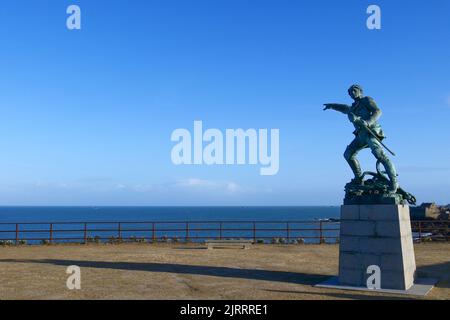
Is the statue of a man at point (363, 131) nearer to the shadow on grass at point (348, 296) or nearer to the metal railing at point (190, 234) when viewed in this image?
the shadow on grass at point (348, 296)

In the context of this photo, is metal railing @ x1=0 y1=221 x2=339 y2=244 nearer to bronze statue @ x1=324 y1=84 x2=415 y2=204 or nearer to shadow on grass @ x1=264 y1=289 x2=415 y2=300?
bronze statue @ x1=324 y1=84 x2=415 y2=204

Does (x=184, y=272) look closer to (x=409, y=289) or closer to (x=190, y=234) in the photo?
(x=409, y=289)

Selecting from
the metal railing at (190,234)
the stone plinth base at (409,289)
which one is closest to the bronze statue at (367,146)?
the stone plinth base at (409,289)

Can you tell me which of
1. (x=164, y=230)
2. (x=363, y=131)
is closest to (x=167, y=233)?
(x=164, y=230)

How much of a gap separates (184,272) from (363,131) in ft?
20.3

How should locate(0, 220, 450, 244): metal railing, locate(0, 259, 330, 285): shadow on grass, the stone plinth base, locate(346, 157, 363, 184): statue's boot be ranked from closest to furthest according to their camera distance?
1. the stone plinth base
2. locate(346, 157, 363, 184): statue's boot
3. locate(0, 259, 330, 285): shadow on grass
4. locate(0, 220, 450, 244): metal railing

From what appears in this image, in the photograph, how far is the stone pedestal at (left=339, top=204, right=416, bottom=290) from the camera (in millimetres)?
10461

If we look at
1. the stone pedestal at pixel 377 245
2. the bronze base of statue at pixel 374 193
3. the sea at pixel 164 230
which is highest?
the bronze base of statue at pixel 374 193

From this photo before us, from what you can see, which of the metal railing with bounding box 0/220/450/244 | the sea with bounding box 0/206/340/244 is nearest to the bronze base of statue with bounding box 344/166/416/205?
the metal railing with bounding box 0/220/450/244

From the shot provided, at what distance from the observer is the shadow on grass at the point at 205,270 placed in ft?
40.0

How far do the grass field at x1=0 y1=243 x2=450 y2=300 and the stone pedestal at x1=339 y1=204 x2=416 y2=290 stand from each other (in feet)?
2.38

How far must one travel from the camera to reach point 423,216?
5584 centimetres
